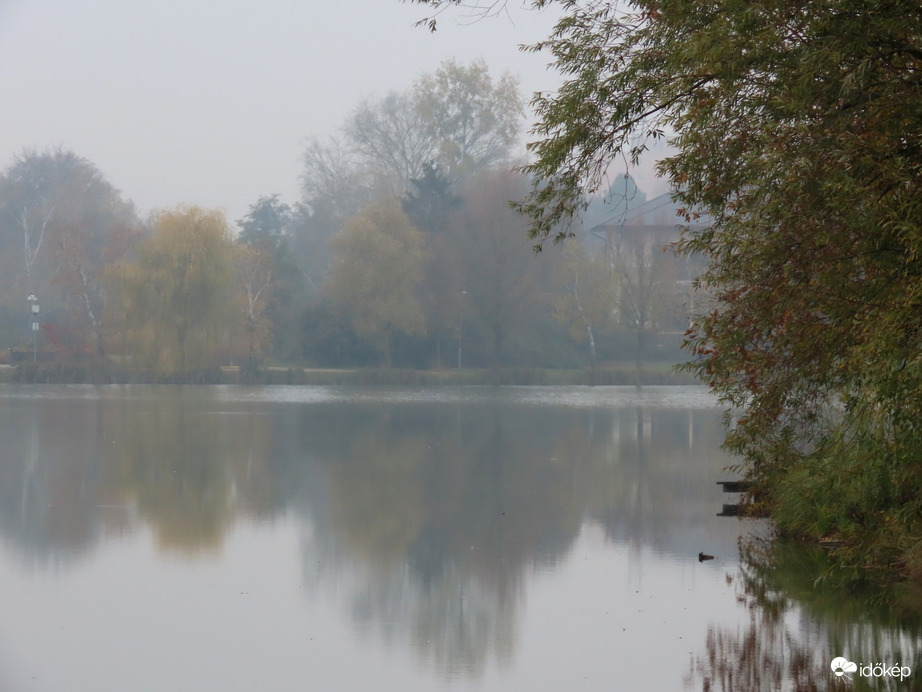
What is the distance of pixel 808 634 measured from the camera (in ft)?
28.9

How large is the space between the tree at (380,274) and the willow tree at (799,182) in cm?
4760

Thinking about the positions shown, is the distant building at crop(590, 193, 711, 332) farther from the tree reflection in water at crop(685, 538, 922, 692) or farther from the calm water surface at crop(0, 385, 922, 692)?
the tree reflection in water at crop(685, 538, 922, 692)

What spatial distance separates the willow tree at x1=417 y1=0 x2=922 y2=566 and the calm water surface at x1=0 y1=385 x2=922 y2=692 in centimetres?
143

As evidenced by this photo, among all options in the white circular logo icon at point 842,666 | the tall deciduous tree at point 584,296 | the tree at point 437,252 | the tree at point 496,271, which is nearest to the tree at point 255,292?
the tree at point 437,252

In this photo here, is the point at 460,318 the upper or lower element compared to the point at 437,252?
lower

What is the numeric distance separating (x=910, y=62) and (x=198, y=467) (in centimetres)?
1390

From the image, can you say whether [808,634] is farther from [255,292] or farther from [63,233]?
[63,233]

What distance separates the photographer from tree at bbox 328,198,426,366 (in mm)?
59500

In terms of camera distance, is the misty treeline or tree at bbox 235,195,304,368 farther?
tree at bbox 235,195,304,368

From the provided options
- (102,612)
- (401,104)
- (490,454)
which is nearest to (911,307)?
(102,612)

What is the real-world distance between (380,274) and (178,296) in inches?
393

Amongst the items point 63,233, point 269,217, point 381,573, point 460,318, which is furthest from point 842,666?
point 269,217

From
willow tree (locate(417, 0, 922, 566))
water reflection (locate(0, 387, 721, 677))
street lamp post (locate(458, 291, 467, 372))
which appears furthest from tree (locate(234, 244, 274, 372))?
willow tree (locate(417, 0, 922, 566))

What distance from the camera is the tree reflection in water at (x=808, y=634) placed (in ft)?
25.2
